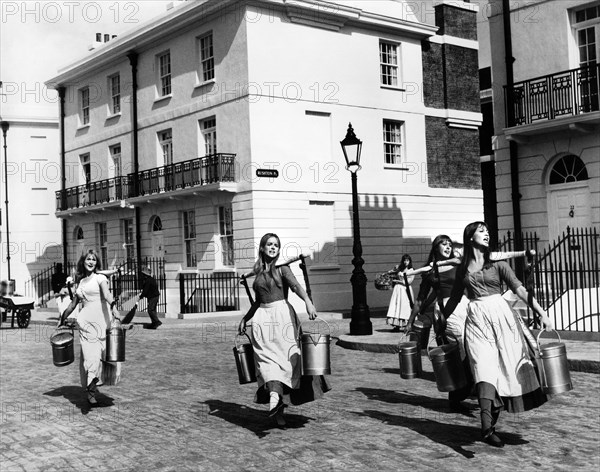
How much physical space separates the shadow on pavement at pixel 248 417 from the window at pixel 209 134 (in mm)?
19918

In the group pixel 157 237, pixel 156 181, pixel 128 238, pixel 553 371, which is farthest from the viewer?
pixel 128 238

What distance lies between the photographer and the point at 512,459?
6.30 m

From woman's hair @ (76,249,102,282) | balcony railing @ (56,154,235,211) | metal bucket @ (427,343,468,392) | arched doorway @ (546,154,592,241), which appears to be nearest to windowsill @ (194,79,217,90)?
balcony railing @ (56,154,235,211)

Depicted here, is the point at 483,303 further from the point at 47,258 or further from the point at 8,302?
the point at 47,258

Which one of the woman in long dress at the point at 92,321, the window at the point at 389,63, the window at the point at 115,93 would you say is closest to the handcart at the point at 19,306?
the window at the point at 115,93

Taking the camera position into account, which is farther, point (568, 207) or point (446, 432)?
point (568, 207)

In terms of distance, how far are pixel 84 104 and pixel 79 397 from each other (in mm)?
28546

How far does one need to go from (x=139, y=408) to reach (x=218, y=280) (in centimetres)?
1812

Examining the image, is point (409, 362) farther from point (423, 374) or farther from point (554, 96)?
point (554, 96)

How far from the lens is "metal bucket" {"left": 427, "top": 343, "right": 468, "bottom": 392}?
700 centimetres

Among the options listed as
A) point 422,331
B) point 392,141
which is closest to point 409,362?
point 422,331

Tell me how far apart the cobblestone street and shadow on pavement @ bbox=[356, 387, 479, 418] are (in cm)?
1

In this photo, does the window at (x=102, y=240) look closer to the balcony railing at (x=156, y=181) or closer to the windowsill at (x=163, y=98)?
the balcony railing at (x=156, y=181)

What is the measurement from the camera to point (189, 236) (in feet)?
97.8
